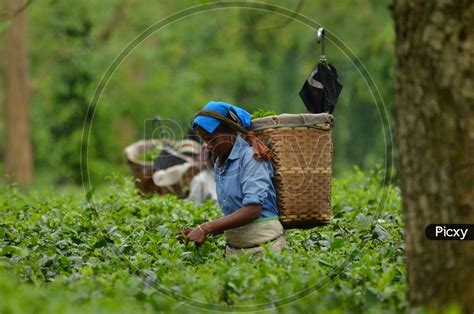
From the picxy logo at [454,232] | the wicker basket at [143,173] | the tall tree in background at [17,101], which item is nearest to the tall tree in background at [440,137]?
the picxy logo at [454,232]

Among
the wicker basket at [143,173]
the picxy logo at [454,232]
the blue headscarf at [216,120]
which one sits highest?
the blue headscarf at [216,120]

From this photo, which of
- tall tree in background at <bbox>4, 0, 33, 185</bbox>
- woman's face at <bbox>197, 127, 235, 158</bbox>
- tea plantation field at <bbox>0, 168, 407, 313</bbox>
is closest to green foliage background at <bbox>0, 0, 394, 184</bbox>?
tall tree in background at <bbox>4, 0, 33, 185</bbox>

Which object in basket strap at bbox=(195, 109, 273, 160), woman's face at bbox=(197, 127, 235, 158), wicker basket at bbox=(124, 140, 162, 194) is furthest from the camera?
wicker basket at bbox=(124, 140, 162, 194)

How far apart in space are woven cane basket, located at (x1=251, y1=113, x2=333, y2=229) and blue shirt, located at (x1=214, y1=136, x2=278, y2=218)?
8cm

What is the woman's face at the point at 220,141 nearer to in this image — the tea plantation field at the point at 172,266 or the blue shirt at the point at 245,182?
the blue shirt at the point at 245,182

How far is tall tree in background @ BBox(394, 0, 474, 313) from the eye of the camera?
439 centimetres

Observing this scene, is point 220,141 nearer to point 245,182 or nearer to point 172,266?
point 245,182

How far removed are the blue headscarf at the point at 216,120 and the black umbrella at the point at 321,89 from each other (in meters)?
0.56

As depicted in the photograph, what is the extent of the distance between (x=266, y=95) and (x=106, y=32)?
9854 millimetres

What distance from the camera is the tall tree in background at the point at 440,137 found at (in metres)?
4.39

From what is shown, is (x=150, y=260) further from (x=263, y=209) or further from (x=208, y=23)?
(x=208, y=23)

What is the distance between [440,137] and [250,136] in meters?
1.93

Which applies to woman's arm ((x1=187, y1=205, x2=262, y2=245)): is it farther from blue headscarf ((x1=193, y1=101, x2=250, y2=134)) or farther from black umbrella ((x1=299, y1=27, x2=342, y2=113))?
black umbrella ((x1=299, y1=27, x2=342, y2=113))

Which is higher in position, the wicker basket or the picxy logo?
the picxy logo
